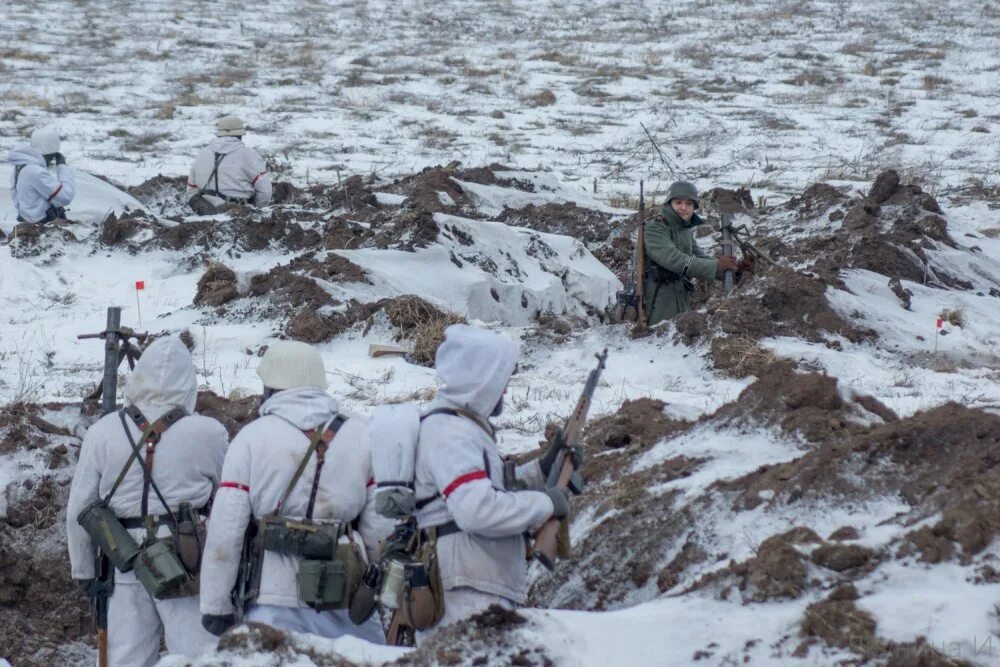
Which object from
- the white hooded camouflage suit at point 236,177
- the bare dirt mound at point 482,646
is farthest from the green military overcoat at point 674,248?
the white hooded camouflage suit at point 236,177

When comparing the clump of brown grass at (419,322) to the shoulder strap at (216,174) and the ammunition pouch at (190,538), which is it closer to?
the shoulder strap at (216,174)

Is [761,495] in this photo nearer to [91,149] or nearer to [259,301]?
[259,301]

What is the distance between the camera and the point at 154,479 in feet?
15.2

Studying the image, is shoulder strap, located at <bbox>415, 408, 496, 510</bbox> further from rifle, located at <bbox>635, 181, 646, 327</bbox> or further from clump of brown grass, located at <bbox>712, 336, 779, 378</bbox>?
rifle, located at <bbox>635, 181, 646, 327</bbox>

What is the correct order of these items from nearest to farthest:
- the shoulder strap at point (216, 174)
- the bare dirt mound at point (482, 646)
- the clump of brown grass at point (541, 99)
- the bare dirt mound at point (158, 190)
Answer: the bare dirt mound at point (482, 646), the shoulder strap at point (216, 174), the bare dirt mound at point (158, 190), the clump of brown grass at point (541, 99)

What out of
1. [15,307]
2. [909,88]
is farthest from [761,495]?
[909,88]

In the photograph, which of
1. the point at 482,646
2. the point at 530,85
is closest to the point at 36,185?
the point at 482,646

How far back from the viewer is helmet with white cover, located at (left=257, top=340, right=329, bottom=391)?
431cm

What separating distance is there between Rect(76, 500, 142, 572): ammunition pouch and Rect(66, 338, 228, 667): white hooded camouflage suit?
4 cm

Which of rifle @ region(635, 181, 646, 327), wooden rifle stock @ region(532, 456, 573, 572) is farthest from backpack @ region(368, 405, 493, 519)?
rifle @ region(635, 181, 646, 327)

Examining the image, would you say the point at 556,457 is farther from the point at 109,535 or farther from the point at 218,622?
the point at 109,535

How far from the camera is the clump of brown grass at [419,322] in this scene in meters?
8.92

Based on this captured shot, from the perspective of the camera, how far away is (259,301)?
10.2m

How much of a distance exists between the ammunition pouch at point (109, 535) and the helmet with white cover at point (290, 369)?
0.82 meters
